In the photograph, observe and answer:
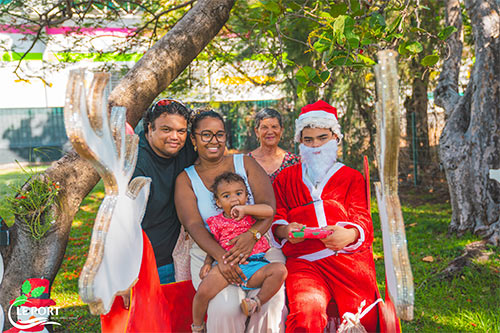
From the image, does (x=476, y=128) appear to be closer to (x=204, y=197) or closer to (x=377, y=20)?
(x=377, y=20)

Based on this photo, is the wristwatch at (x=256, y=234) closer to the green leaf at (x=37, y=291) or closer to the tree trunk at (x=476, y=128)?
the green leaf at (x=37, y=291)

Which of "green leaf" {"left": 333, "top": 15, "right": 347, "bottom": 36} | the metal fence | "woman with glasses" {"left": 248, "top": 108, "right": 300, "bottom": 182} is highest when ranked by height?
the metal fence

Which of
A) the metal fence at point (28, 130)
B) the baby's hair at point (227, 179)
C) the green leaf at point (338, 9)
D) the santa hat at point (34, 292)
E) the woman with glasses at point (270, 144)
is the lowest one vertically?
the santa hat at point (34, 292)

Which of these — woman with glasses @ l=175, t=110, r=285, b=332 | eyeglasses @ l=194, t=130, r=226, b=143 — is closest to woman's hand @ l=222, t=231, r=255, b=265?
woman with glasses @ l=175, t=110, r=285, b=332

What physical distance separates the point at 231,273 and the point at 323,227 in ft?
1.95

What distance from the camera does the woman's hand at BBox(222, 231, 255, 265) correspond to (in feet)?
8.41

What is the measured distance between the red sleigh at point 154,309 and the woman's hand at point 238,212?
51 cm

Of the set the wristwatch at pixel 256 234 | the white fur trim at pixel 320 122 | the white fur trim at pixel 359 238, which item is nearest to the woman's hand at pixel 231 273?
the wristwatch at pixel 256 234

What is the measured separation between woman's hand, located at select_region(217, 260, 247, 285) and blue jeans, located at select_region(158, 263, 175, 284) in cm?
48

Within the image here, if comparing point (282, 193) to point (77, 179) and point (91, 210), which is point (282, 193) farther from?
point (91, 210)

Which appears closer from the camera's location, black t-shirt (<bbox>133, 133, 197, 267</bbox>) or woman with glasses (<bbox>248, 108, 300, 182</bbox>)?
black t-shirt (<bbox>133, 133, 197, 267</bbox>)

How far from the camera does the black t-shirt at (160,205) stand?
9.37ft

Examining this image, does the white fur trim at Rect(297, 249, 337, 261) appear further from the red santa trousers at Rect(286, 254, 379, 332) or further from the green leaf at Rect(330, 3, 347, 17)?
the green leaf at Rect(330, 3, 347, 17)

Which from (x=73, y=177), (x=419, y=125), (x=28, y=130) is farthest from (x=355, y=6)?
(x=28, y=130)
